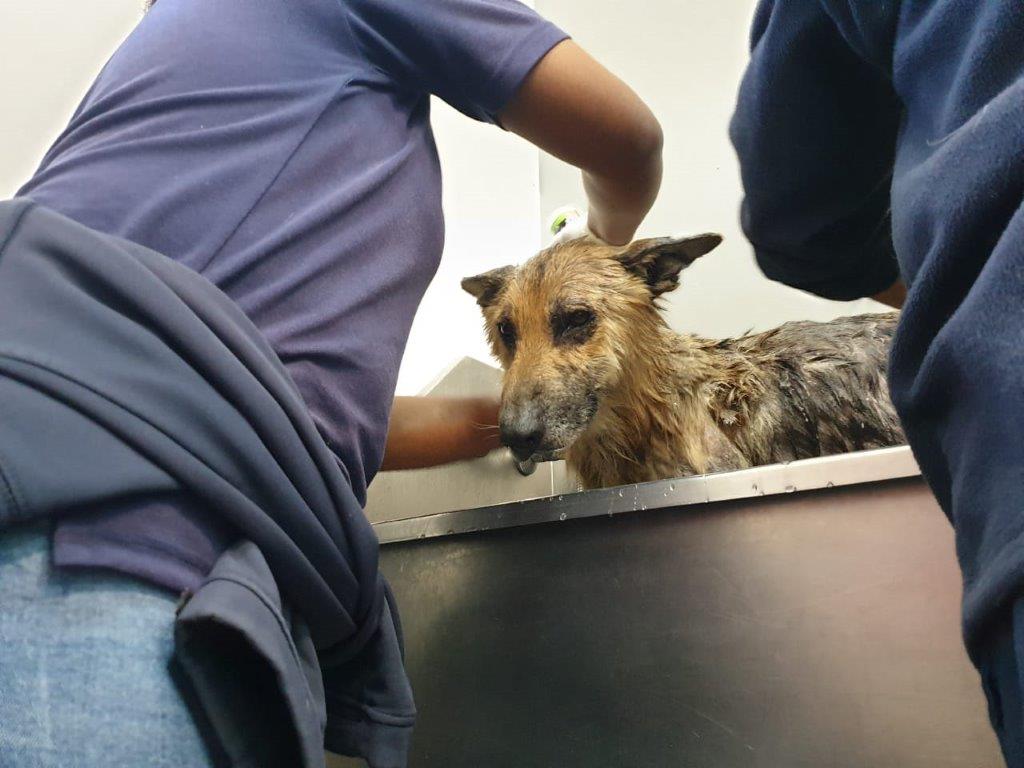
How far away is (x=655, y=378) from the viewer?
1786 millimetres

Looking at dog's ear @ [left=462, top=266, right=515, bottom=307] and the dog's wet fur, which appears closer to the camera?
the dog's wet fur

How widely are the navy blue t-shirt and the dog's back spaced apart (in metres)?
1.02

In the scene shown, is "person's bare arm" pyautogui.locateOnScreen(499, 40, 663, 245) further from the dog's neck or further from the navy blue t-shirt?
the dog's neck

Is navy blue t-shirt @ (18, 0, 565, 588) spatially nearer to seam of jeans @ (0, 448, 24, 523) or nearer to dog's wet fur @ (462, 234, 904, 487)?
seam of jeans @ (0, 448, 24, 523)

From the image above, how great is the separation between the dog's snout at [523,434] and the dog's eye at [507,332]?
39 cm

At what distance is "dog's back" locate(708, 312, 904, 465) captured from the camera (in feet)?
5.28

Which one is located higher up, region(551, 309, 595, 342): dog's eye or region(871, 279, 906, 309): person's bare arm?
region(871, 279, 906, 309): person's bare arm

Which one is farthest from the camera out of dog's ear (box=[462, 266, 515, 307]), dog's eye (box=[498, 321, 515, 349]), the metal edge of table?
dog's ear (box=[462, 266, 515, 307])

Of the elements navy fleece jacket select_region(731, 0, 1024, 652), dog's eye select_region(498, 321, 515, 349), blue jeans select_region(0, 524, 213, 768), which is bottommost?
dog's eye select_region(498, 321, 515, 349)

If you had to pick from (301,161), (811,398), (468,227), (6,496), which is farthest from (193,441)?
(468,227)

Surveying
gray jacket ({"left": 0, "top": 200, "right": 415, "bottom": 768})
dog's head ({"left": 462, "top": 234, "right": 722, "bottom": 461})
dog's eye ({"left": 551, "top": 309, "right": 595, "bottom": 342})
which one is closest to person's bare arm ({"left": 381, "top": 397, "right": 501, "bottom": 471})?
dog's head ({"left": 462, "top": 234, "right": 722, "bottom": 461})

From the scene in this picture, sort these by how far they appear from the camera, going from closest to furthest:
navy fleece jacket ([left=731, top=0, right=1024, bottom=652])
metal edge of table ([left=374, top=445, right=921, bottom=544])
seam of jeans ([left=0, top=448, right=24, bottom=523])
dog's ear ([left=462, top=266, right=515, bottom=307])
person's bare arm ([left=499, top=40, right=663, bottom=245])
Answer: navy fleece jacket ([left=731, top=0, right=1024, bottom=652]) → seam of jeans ([left=0, top=448, right=24, bottom=523]) → person's bare arm ([left=499, top=40, right=663, bottom=245]) → metal edge of table ([left=374, top=445, right=921, bottom=544]) → dog's ear ([left=462, top=266, right=515, bottom=307])

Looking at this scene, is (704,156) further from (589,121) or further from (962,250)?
(962,250)

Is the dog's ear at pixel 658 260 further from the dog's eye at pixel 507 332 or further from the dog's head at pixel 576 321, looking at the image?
the dog's eye at pixel 507 332
